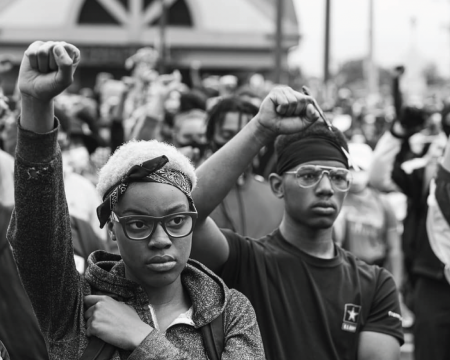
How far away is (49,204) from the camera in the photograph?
240cm

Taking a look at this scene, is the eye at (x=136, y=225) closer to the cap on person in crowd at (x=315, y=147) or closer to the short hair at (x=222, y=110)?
the cap on person in crowd at (x=315, y=147)

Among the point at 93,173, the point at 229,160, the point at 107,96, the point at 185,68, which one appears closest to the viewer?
the point at 229,160

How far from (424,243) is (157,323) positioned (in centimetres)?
385

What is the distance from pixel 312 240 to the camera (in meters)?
3.48

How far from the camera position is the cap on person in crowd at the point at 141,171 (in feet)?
8.75

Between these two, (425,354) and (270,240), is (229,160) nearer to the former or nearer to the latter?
(270,240)

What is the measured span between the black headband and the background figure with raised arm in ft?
2.77

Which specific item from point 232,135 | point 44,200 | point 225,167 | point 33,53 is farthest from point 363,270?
point 232,135

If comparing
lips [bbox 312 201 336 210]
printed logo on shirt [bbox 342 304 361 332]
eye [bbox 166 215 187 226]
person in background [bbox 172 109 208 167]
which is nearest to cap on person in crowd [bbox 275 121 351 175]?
lips [bbox 312 201 336 210]

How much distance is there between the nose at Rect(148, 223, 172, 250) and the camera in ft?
8.59

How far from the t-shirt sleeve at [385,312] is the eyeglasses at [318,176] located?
1.27 ft

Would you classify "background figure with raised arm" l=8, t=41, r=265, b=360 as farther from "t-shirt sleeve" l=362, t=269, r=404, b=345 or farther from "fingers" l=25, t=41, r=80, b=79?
"t-shirt sleeve" l=362, t=269, r=404, b=345

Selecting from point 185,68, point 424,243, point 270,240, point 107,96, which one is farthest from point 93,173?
point 185,68

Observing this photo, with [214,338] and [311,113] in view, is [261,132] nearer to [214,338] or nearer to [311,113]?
[311,113]
